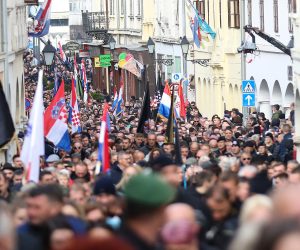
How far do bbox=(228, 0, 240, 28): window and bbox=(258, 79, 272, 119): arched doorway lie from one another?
3.28 meters

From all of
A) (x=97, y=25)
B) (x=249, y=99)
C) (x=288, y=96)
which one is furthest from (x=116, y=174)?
(x=97, y=25)

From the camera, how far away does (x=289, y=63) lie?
43344 mm

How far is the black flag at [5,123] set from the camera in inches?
882

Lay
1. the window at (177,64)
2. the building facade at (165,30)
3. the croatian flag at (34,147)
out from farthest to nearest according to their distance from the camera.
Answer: the window at (177,64) → the building facade at (165,30) → the croatian flag at (34,147)

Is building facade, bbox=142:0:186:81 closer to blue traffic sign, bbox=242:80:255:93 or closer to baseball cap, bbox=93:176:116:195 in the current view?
blue traffic sign, bbox=242:80:255:93

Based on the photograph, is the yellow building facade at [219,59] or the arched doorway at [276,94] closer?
the arched doorway at [276,94]

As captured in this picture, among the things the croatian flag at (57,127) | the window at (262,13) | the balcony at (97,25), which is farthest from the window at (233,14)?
the balcony at (97,25)

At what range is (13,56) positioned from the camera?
39.2 m

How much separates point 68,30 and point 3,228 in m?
140

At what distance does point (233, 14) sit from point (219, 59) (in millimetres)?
3011

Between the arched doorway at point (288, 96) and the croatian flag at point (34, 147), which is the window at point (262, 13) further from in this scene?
the croatian flag at point (34, 147)

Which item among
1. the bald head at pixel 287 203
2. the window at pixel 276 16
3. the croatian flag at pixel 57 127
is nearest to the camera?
the bald head at pixel 287 203

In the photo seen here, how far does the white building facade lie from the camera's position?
1713 inches

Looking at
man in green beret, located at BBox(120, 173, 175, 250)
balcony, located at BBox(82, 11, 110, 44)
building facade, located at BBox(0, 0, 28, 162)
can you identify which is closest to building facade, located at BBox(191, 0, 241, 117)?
building facade, located at BBox(0, 0, 28, 162)
